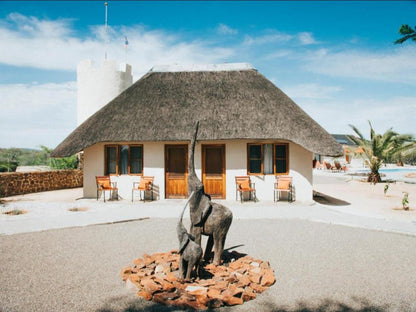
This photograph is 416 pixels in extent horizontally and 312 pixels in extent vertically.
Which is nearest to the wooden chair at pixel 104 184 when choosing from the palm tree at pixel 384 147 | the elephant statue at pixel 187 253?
the elephant statue at pixel 187 253

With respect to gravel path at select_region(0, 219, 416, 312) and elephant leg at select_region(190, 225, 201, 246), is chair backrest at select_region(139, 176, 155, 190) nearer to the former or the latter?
gravel path at select_region(0, 219, 416, 312)

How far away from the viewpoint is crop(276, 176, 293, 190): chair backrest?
1182 cm

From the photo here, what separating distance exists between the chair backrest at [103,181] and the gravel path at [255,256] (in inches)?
167

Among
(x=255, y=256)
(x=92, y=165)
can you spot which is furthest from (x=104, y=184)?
(x=255, y=256)

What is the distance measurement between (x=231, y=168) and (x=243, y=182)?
815mm

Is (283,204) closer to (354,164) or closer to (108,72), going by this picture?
(108,72)

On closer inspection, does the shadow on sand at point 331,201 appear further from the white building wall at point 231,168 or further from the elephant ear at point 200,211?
the elephant ear at point 200,211

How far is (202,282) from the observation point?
14.9 ft

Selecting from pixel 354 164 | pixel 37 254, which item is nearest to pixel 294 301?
pixel 37 254

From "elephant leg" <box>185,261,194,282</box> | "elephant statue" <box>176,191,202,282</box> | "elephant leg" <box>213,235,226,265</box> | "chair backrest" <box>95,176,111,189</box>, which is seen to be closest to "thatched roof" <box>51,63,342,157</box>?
"chair backrest" <box>95,176,111,189</box>

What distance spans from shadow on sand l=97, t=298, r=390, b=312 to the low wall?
42.3ft

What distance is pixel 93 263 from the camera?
18.2 ft

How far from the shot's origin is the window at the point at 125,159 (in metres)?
12.9

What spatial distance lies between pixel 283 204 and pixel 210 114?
4.71 metres
